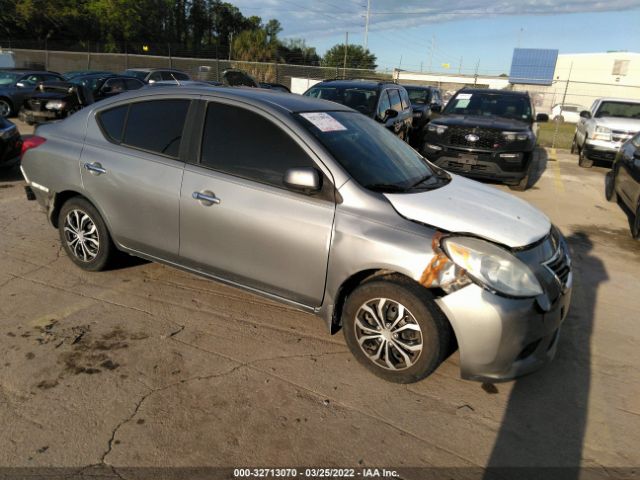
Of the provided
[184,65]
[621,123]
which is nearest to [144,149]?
[621,123]

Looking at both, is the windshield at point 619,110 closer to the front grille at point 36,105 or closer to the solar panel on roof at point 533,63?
the front grille at point 36,105

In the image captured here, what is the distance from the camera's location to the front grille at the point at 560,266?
299 cm

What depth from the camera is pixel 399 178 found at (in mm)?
3469

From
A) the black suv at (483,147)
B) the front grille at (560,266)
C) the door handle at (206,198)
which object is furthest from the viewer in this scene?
the black suv at (483,147)

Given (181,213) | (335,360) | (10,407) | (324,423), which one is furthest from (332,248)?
(10,407)

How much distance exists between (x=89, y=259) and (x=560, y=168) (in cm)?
1167

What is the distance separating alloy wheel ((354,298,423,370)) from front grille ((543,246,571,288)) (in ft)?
3.11

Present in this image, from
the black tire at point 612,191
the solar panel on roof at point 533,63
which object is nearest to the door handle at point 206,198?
the black tire at point 612,191

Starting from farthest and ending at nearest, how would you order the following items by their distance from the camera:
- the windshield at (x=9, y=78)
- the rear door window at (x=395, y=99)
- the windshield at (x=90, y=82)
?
the windshield at (x=9, y=78) → the windshield at (x=90, y=82) → the rear door window at (x=395, y=99)

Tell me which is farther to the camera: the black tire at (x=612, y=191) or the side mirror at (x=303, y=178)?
the black tire at (x=612, y=191)

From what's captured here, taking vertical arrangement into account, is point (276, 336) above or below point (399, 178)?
below

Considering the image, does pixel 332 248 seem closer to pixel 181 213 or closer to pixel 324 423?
pixel 324 423

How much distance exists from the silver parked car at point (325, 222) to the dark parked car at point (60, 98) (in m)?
10.4

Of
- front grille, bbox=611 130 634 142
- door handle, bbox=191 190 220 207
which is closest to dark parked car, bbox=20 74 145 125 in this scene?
door handle, bbox=191 190 220 207
